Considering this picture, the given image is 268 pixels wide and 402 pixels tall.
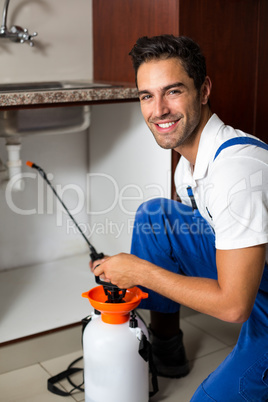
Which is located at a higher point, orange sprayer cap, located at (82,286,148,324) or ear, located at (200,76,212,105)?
ear, located at (200,76,212,105)

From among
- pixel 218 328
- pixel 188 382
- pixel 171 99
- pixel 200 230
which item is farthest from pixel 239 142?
pixel 218 328

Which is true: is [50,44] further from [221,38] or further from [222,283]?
[222,283]

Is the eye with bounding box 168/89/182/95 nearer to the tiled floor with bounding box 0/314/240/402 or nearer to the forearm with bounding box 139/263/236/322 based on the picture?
the forearm with bounding box 139/263/236/322

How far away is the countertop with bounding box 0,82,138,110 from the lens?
1753 millimetres

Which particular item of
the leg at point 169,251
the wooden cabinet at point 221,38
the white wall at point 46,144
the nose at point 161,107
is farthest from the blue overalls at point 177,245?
the white wall at point 46,144

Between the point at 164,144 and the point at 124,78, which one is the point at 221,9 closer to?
the point at 124,78

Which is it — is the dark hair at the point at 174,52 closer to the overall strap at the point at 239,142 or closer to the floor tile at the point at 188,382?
the overall strap at the point at 239,142

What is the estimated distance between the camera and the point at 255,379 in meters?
1.42

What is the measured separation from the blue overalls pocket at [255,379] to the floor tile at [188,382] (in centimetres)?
31

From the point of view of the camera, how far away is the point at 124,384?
155 centimetres

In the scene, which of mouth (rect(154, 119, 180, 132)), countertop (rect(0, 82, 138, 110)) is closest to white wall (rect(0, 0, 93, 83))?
countertop (rect(0, 82, 138, 110))

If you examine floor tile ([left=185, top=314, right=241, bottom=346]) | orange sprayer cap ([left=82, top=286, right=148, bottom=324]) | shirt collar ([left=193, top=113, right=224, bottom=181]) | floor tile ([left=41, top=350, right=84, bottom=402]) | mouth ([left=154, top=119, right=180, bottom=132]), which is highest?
mouth ([left=154, top=119, right=180, bottom=132])

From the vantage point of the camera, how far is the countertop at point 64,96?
1753mm

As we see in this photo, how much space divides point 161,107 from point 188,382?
0.87 meters
